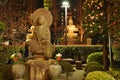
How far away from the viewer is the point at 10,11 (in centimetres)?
3028

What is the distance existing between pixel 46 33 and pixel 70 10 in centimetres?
2741

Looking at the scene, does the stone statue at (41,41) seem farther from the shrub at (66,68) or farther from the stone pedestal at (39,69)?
the shrub at (66,68)

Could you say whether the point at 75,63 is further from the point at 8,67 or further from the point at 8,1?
the point at 8,1

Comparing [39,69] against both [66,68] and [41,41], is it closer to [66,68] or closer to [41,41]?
[41,41]

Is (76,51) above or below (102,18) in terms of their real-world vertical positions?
below

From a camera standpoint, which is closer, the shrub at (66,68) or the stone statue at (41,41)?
the stone statue at (41,41)

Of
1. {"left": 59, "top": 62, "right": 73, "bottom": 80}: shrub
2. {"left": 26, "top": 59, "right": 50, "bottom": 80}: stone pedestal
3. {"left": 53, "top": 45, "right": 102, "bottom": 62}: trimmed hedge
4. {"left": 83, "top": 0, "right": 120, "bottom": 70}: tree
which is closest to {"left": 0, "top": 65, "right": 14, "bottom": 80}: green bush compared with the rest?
{"left": 26, "top": 59, "right": 50, "bottom": 80}: stone pedestal

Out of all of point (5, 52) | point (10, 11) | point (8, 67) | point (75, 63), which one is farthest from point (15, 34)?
point (8, 67)

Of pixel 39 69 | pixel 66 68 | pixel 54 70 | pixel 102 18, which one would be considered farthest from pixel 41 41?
pixel 66 68

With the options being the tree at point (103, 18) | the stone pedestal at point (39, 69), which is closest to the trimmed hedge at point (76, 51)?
the tree at point (103, 18)

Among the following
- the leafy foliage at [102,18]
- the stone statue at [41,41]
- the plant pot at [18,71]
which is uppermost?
the leafy foliage at [102,18]

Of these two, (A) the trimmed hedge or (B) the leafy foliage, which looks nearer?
(B) the leafy foliage

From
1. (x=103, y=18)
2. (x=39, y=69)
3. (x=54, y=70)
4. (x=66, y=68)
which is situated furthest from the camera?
(x=66, y=68)

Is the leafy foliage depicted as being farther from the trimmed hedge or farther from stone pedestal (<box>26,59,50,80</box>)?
the trimmed hedge
